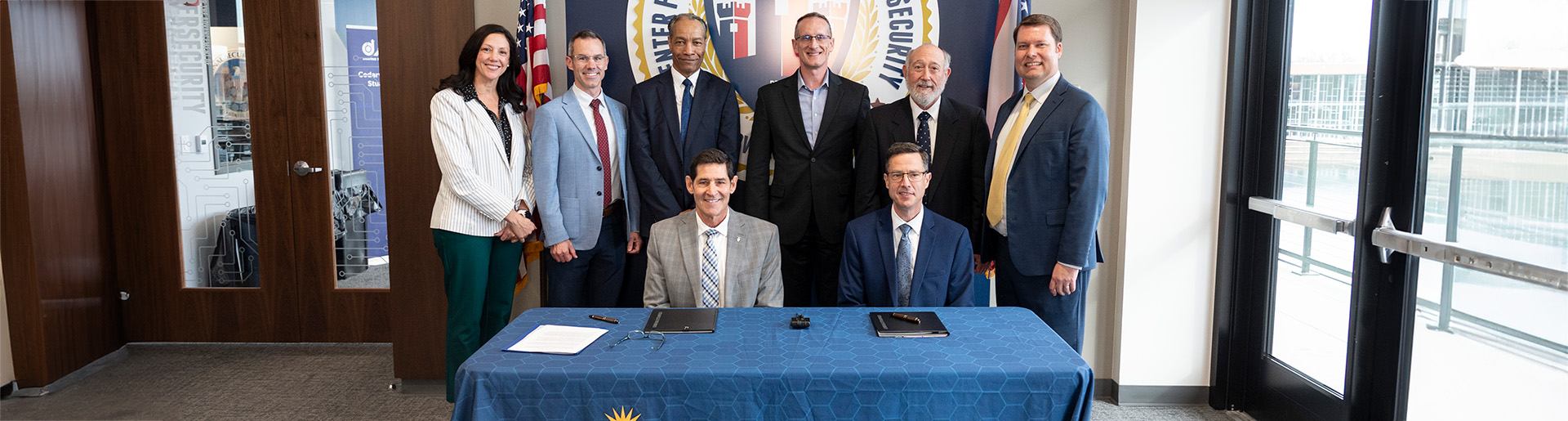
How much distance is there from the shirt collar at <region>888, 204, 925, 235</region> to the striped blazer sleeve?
1.35m

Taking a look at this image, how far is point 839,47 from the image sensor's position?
11.1 feet

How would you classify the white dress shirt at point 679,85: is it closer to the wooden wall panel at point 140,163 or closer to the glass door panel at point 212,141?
the glass door panel at point 212,141

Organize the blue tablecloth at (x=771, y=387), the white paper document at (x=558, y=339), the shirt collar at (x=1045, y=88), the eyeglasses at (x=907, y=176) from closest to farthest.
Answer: the blue tablecloth at (x=771, y=387), the white paper document at (x=558, y=339), the eyeglasses at (x=907, y=176), the shirt collar at (x=1045, y=88)

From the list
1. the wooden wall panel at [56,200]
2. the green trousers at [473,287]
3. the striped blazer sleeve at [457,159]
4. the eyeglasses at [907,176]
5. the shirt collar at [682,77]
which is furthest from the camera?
the wooden wall panel at [56,200]

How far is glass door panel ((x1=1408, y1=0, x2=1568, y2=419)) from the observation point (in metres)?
2.02

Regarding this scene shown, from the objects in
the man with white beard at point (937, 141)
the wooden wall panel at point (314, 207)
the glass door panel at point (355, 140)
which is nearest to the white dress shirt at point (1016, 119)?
the man with white beard at point (937, 141)

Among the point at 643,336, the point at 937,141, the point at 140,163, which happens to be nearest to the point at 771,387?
the point at 643,336

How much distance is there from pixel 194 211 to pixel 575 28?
221cm

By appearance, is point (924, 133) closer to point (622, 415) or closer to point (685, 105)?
point (685, 105)

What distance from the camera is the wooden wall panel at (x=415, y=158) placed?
10.6ft

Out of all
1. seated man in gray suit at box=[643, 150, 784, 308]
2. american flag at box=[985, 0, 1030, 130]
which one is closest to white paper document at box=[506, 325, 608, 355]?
seated man in gray suit at box=[643, 150, 784, 308]

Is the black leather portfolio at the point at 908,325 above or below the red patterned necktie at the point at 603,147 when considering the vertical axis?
below

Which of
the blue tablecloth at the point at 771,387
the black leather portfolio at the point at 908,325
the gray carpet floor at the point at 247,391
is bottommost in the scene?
the gray carpet floor at the point at 247,391

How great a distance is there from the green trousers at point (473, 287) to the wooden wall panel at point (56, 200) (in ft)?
5.28
